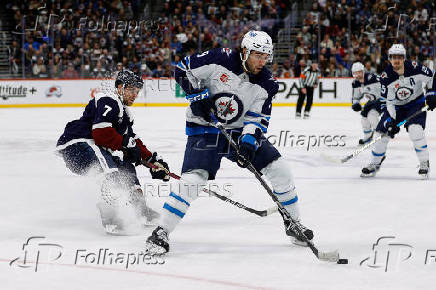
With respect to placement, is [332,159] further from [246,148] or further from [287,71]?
[287,71]

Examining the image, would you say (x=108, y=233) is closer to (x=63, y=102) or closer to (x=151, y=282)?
(x=151, y=282)

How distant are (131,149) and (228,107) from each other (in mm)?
702

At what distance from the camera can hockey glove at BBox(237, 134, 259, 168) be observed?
3475mm

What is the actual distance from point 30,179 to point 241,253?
3084 mm

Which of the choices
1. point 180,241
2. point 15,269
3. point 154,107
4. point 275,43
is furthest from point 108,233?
point 275,43

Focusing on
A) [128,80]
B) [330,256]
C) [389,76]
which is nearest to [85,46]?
[389,76]

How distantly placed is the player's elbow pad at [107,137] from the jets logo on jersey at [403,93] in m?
3.27

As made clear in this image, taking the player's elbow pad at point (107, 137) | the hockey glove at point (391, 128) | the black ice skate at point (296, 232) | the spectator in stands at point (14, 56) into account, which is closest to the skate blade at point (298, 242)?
the black ice skate at point (296, 232)

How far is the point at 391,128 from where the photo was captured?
6176mm

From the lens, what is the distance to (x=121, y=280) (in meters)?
3.00

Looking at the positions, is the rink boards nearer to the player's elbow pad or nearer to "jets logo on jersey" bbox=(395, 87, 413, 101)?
"jets logo on jersey" bbox=(395, 87, 413, 101)

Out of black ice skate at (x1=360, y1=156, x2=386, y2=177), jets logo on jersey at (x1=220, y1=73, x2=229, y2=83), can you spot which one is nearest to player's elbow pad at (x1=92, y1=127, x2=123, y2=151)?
jets logo on jersey at (x1=220, y1=73, x2=229, y2=83)

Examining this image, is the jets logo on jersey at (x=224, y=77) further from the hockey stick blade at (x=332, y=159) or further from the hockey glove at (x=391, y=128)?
the hockey stick blade at (x=332, y=159)

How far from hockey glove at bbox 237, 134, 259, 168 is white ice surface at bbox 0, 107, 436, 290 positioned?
1.59 feet
